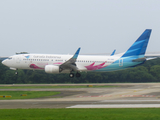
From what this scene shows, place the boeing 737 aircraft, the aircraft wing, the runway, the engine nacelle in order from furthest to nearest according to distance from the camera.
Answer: the boeing 737 aircraft, the engine nacelle, the aircraft wing, the runway

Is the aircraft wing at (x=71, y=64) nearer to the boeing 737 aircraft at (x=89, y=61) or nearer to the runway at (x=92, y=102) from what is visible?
the boeing 737 aircraft at (x=89, y=61)

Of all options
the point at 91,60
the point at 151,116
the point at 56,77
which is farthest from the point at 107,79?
the point at 151,116

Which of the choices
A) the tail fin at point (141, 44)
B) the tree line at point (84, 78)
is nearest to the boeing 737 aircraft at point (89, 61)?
the tail fin at point (141, 44)

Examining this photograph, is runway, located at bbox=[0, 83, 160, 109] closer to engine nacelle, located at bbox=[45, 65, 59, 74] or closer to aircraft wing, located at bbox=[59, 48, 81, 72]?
aircraft wing, located at bbox=[59, 48, 81, 72]

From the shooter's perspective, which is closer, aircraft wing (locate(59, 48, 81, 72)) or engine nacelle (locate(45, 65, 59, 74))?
aircraft wing (locate(59, 48, 81, 72))

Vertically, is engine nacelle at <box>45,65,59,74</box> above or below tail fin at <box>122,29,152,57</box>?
below

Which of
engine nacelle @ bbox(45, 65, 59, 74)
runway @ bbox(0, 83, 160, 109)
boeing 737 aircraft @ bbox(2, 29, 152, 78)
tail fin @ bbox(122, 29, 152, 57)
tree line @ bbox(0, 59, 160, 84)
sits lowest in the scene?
tree line @ bbox(0, 59, 160, 84)

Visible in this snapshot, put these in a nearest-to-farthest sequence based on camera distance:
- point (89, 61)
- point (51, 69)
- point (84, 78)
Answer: point (51, 69)
point (89, 61)
point (84, 78)

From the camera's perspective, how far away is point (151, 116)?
67.0ft

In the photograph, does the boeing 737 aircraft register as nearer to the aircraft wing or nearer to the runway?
the aircraft wing

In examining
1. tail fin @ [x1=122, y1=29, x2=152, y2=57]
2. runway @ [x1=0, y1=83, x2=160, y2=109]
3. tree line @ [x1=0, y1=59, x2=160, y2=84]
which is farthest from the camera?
tree line @ [x1=0, y1=59, x2=160, y2=84]

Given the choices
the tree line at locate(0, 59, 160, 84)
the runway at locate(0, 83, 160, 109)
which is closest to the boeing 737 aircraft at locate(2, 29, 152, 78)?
the runway at locate(0, 83, 160, 109)

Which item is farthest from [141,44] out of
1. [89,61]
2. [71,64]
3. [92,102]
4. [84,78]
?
[92,102]

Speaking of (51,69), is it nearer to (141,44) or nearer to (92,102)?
(141,44)
